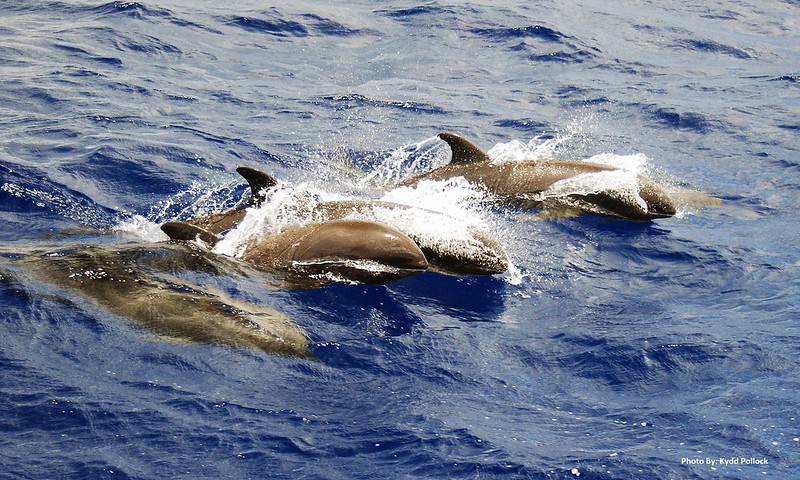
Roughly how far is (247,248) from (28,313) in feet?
8.40

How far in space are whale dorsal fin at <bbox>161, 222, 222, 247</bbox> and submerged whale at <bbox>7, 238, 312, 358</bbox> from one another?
0.13 meters

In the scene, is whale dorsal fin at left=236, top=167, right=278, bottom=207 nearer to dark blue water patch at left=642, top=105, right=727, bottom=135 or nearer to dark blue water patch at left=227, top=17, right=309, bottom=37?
dark blue water patch at left=642, top=105, right=727, bottom=135

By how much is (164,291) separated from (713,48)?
18296 mm

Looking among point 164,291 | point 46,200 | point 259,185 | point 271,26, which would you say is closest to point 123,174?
point 46,200

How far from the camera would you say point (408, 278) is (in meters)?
10.1

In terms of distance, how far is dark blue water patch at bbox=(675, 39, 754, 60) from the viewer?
76.5 ft

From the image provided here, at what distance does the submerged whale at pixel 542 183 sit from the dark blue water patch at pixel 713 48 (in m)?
11.4

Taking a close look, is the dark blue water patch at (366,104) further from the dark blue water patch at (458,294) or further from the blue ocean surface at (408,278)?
the dark blue water patch at (458,294)

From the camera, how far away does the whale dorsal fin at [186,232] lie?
10438 mm

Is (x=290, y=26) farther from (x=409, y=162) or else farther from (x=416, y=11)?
(x=409, y=162)

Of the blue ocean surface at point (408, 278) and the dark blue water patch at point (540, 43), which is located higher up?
the dark blue water patch at point (540, 43)

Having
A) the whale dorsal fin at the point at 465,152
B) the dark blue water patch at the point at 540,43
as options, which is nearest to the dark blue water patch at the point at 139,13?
the dark blue water patch at the point at 540,43

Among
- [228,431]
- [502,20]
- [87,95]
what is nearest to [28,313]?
[228,431]

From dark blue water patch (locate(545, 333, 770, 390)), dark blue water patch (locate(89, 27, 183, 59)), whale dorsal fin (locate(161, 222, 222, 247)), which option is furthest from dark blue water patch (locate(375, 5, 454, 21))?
dark blue water patch (locate(545, 333, 770, 390))
